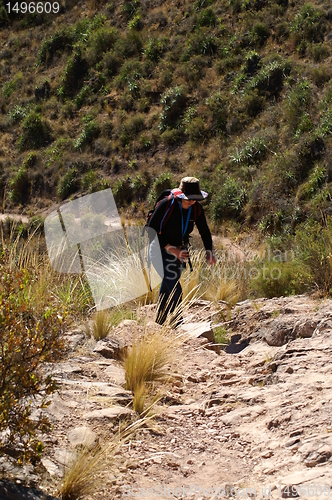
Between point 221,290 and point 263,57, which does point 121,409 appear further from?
point 263,57

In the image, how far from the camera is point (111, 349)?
4227mm

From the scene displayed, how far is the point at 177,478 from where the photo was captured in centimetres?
264

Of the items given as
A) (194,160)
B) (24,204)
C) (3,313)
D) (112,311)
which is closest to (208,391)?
(112,311)

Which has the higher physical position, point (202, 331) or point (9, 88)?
point (9, 88)

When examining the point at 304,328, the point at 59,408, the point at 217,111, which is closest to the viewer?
the point at 59,408

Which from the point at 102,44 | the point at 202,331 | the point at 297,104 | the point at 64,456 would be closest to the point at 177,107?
the point at 297,104

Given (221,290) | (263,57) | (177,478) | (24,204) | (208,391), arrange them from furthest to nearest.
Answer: (24,204), (263,57), (221,290), (208,391), (177,478)

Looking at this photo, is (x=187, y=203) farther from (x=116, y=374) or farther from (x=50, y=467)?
(x=50, y=467)

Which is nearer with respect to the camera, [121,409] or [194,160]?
[121,409]

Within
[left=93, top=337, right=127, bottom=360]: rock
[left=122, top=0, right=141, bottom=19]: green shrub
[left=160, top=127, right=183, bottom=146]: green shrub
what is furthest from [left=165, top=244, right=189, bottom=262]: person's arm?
[left=122, top=0, right=141, bottom=19]: green shrub

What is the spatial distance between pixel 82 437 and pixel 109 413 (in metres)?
0.35

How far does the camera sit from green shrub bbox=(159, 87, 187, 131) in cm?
1986

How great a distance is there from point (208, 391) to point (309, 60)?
15.8 meters

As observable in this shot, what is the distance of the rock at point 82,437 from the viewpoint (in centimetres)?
265
